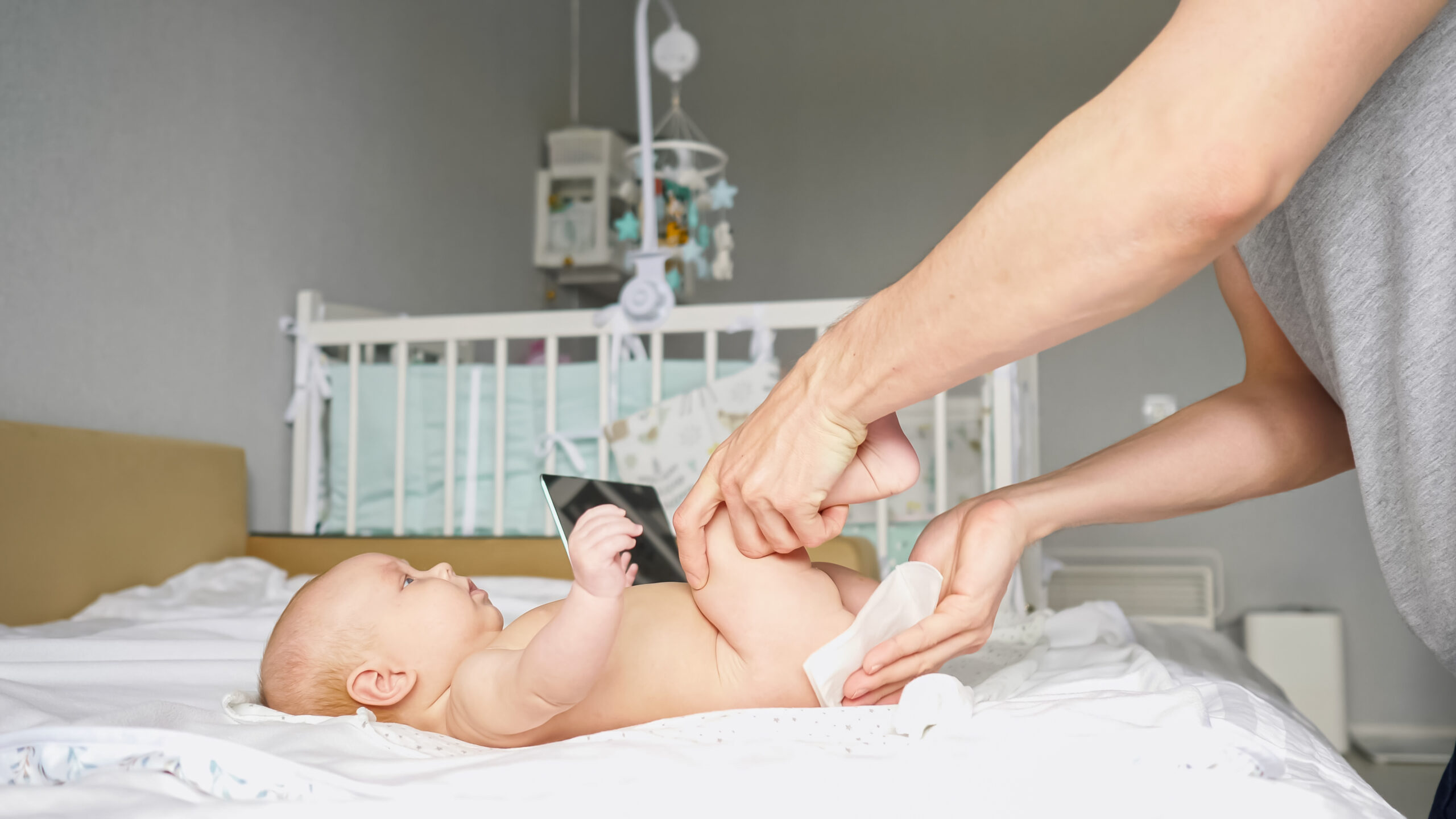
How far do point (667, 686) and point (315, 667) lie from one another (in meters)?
0.31

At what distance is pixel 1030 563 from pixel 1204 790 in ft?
4.21

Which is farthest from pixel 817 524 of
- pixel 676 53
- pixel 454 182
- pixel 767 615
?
pixel 454 182

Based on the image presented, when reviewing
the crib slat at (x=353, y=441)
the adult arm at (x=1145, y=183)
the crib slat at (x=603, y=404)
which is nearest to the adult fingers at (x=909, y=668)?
the adult arm at (x=1145, y=183)

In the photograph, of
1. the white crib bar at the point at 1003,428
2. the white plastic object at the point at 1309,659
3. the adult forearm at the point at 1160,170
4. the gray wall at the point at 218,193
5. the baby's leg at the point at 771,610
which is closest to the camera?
the adult forearm at the point at 1160,170

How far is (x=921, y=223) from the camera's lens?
3566 millimetres

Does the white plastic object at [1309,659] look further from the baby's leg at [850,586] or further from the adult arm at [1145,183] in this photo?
the adult arm at [1145,183]

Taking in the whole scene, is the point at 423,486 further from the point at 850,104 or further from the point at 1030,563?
the point at 850,104

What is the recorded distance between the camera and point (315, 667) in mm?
808

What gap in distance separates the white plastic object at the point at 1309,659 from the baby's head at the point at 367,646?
9.51 ft

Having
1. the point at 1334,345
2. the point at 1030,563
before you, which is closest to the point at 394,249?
the point at 1030,563

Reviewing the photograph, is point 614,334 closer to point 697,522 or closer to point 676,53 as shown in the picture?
point 676,53

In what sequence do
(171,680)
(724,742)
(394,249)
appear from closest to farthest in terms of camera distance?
(724,742), (171,680), (394,249)

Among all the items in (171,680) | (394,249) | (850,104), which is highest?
(850,104)

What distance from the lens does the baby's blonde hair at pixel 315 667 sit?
0.81m
